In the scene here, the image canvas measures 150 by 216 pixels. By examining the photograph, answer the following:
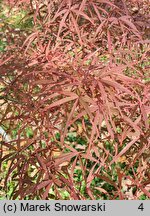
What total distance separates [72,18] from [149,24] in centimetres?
32

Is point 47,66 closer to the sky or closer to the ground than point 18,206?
closer to the sky

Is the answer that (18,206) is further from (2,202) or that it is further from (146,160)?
(146,160)

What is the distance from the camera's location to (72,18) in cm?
99

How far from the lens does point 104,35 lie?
1164 millimetres

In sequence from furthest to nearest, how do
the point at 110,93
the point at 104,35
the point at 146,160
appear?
the point at 104,35 < the point at 146,160 < the point at 110,93

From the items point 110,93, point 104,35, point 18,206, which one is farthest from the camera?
Answer: point 104,35

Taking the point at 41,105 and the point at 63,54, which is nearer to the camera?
the point at 41,105

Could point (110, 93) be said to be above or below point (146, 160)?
above

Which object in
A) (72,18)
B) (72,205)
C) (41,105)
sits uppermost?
(72,18)

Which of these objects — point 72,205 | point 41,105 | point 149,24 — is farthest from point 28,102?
point 149,24

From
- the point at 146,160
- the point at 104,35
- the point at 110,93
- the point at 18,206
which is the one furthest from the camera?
the point at 104,35

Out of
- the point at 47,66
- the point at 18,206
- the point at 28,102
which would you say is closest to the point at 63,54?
the point at 47,66

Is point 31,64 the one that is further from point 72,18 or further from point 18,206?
point 18,206

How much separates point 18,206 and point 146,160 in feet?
1.27
